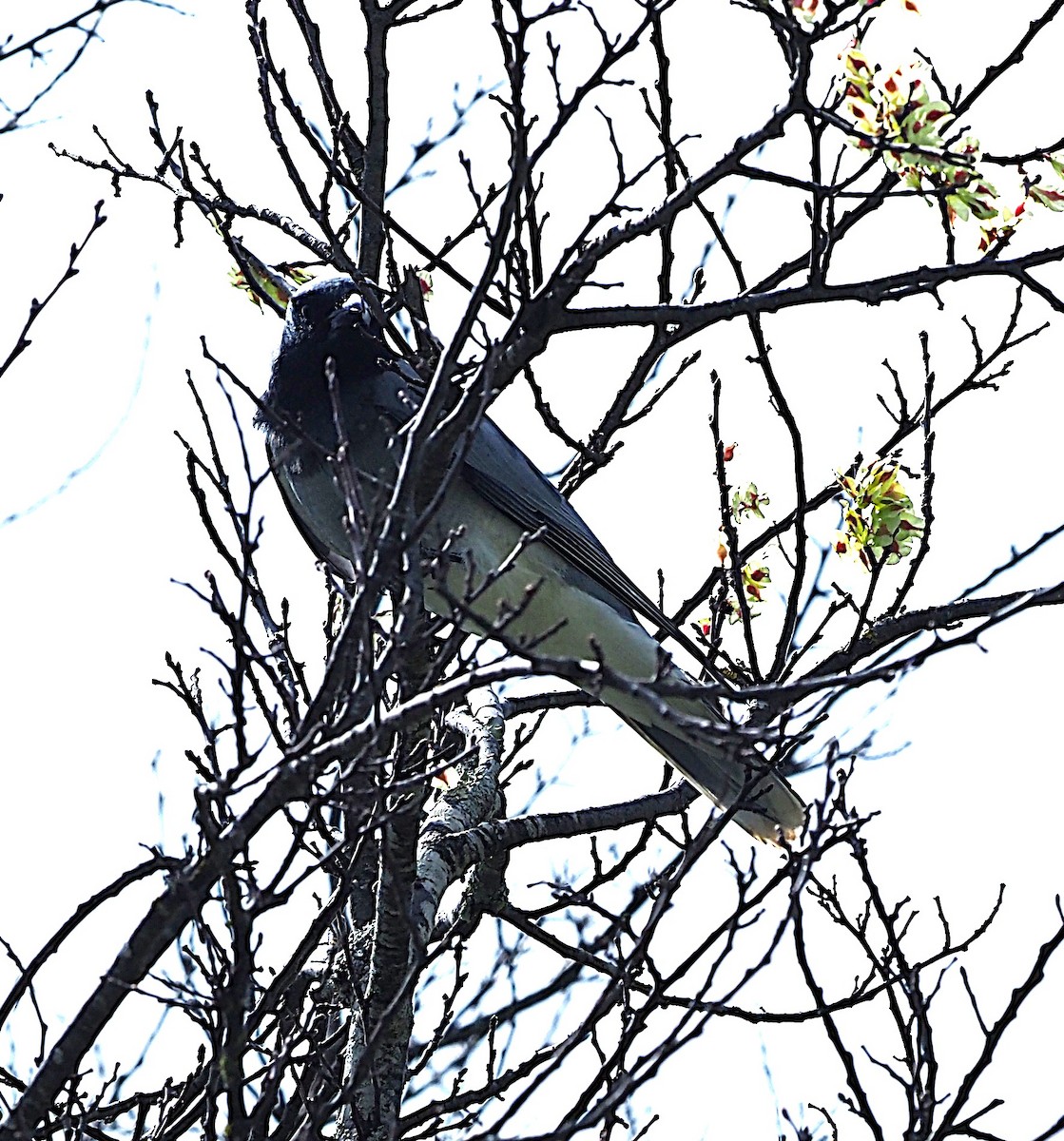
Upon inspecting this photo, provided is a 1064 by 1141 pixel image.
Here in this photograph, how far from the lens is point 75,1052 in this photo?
1853 mm

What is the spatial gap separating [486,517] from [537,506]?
0.54ft

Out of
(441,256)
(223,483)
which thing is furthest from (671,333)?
(223,483)

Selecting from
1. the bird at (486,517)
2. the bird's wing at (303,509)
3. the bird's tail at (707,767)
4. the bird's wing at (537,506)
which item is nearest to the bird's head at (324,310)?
the bird at (486,517)

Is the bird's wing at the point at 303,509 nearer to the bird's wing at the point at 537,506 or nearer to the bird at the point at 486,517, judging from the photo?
the bird at the point at 486,517

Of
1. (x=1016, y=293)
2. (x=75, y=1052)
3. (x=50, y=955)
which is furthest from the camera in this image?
(x=1016, y=293)

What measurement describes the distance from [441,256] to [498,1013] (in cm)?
191

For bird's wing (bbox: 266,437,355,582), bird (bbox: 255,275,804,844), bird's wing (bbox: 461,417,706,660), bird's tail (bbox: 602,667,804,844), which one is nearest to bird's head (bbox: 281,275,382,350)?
bird (bbox: 255,275,804,844)

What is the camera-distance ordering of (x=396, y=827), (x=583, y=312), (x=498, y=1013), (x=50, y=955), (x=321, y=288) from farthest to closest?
(x=321, y=288) < (x=498, y=1013) < (x=396, y=827) < (x=583, y=312) < (x=50, y=955)

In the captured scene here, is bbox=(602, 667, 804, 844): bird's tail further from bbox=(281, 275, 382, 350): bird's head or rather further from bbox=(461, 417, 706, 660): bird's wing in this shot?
bbox=(281, 275, 382, 350): bird's head

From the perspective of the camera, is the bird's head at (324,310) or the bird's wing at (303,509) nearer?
the bird's wing at (303,509)

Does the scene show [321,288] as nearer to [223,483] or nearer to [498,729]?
[498,729]

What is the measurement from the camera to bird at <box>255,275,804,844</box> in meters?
4.00

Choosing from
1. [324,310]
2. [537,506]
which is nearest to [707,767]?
[537,506]

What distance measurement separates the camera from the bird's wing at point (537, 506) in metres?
4.36
